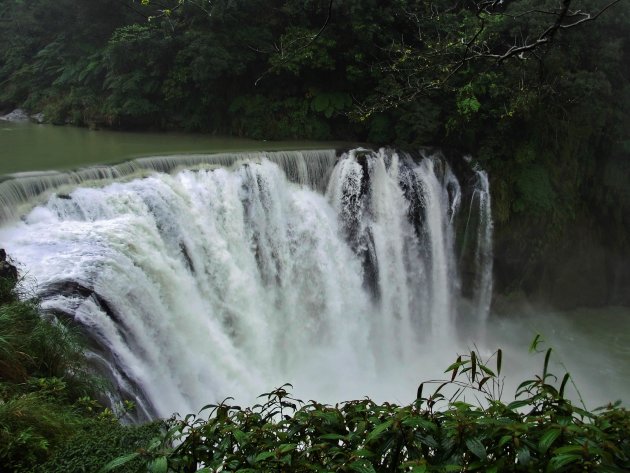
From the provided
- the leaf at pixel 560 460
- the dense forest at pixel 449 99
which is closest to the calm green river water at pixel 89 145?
the dense forest at pixel 449 99

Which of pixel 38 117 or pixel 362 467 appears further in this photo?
pixel 38 117

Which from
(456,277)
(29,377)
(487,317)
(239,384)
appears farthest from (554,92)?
(29,377)

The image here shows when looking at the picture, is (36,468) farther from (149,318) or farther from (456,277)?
(456,277)

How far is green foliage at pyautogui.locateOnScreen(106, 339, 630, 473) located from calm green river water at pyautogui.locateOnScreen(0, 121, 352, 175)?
328 inches

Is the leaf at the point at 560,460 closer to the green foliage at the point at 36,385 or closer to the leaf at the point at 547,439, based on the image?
the leaf at the point at 547,439

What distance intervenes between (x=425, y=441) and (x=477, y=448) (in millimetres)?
193

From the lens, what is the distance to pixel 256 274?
9.94 metres

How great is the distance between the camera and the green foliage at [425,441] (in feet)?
6.04

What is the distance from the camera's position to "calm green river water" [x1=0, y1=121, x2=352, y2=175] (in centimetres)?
1040

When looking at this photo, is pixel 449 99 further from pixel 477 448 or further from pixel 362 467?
pixel 362 467

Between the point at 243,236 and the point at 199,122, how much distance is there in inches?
266

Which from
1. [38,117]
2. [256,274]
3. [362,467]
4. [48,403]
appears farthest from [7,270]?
[38,117]

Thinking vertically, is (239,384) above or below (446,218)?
below

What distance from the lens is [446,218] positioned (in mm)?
12703
